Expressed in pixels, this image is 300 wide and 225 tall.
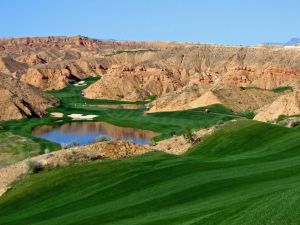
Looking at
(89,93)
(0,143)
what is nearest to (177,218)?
(0,143)

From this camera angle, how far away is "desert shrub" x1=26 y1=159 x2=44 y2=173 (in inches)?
1457

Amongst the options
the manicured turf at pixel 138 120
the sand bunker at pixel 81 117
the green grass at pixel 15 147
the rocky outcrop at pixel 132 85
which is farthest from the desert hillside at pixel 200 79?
the green grass at pixel 15 147

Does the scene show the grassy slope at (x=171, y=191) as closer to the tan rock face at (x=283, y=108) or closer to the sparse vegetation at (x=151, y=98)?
the tan rock face at (x=283, y=108)

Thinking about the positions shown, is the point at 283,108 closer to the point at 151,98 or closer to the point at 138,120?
the point at 138,120

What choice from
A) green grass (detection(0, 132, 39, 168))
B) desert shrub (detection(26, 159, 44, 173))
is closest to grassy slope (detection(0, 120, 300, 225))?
desert shrub (detection(26, 159, 44, 173))

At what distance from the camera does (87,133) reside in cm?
8794

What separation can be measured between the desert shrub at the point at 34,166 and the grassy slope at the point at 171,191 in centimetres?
139

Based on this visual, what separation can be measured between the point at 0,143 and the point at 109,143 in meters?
33.1

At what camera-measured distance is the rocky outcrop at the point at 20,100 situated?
10338cm

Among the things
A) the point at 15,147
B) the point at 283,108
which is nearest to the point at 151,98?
the point at 283,108

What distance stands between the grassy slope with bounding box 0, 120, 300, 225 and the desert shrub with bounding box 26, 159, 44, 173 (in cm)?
139

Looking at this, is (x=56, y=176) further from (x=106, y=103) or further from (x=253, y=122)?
(x=106, y=103)

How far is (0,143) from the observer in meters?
71.4

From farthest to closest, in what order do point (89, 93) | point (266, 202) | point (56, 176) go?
point (89, 93)
point (56, 176)
point (266, 202)
